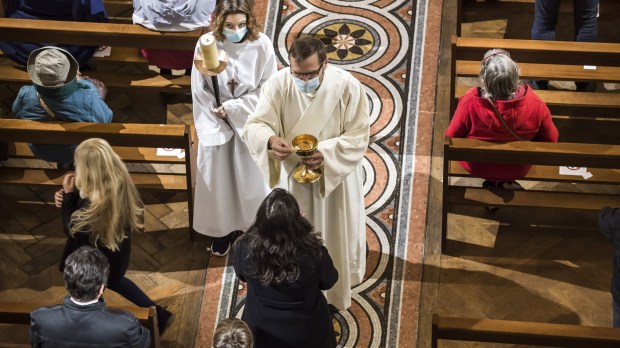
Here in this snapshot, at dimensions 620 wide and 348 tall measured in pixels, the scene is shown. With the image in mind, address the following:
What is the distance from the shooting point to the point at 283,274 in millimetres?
5047

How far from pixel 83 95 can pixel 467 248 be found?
2.62 m

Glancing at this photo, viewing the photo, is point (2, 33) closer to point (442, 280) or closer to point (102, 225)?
point (102, 225)

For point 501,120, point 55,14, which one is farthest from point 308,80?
point 55,14

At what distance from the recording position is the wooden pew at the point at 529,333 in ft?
17.7

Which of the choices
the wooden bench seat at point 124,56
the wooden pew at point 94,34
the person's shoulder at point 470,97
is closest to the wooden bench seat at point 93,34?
the wooden pew at point 94,34

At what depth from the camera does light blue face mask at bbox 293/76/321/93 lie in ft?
18.4

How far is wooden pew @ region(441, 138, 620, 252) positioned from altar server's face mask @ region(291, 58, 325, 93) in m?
1.02

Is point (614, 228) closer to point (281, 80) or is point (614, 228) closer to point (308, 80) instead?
point (308, 80)

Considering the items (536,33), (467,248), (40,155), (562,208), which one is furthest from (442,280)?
(40,155)

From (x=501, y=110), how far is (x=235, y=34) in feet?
5.28

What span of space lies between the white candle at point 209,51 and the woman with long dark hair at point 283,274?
109 centimetres

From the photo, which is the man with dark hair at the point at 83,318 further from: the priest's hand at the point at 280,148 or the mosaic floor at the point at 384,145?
the mosaic floor at the point at 384,145

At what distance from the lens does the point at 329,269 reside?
5.20 m

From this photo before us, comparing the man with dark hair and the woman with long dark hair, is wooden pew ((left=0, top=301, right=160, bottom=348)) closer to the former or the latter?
the man with dark hair
